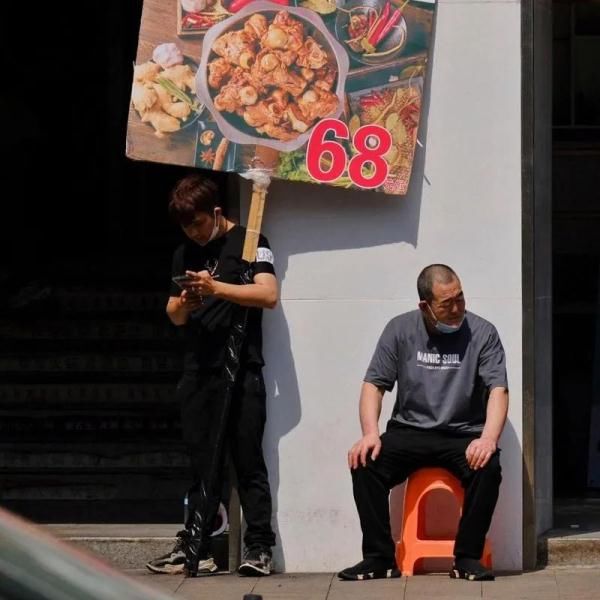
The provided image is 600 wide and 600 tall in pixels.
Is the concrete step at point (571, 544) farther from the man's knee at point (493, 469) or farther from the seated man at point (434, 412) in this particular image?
the man's knee at point (493, 469)

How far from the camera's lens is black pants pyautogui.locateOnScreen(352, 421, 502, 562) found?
6848 millimetres

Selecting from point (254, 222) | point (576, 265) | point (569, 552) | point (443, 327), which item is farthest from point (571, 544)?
point (576, 265)

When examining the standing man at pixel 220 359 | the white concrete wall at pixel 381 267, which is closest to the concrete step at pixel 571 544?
the white concrete wall at pixel 381 267

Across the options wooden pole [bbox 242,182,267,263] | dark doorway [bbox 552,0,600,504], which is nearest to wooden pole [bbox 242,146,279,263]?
wooden pole [bbox 242,182,267,263]

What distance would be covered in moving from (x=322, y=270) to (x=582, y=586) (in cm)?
178

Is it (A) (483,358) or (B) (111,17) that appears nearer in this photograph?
(A) (483,358)

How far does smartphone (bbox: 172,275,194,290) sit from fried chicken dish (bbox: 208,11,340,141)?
30.9 inches

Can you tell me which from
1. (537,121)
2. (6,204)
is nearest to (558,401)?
(537,121)

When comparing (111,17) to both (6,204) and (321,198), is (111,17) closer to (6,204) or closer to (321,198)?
(6,204)

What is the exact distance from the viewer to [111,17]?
1390 cm

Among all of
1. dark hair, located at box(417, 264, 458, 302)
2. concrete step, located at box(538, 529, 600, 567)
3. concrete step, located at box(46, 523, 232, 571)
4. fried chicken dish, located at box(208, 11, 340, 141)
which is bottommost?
concrete step, located at box(46, 523, 232, 571)

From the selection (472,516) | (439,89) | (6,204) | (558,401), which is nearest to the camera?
(472,516)

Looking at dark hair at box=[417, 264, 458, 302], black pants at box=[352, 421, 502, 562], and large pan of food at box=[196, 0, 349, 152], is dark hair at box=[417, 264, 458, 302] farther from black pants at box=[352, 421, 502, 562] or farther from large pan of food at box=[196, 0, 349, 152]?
large pan of food at box=[196, 0, 349, 152]

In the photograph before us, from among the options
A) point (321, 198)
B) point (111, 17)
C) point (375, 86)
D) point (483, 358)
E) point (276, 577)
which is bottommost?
point (276, 577)
